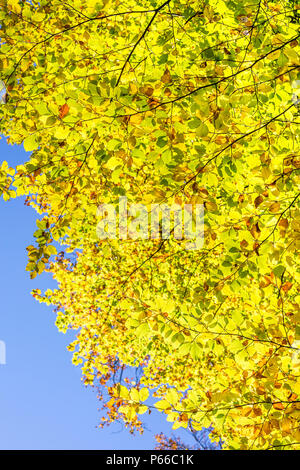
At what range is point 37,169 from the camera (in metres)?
2.75

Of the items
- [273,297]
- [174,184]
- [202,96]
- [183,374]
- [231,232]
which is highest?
[202,96]

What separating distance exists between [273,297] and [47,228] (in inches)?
87.8

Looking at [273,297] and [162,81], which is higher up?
[162,81]

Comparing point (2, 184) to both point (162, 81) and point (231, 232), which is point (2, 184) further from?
point (231, 232)

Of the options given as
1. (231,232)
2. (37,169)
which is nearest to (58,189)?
(37,169)

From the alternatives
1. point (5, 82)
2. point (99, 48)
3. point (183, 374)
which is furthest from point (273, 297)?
point (183, 374)

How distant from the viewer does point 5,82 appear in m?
2.74

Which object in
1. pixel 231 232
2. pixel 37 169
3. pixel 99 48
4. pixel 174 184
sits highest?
pixel 99 48

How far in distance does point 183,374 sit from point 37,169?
253 inches

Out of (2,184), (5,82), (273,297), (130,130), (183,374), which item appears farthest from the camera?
(183,374)

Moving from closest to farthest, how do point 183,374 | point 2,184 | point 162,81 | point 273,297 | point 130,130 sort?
1. point 130,130
2. point 162,81
3. point 2,184
4. point 273,297
5. point 183,374

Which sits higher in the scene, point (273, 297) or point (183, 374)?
point (273, 297)
